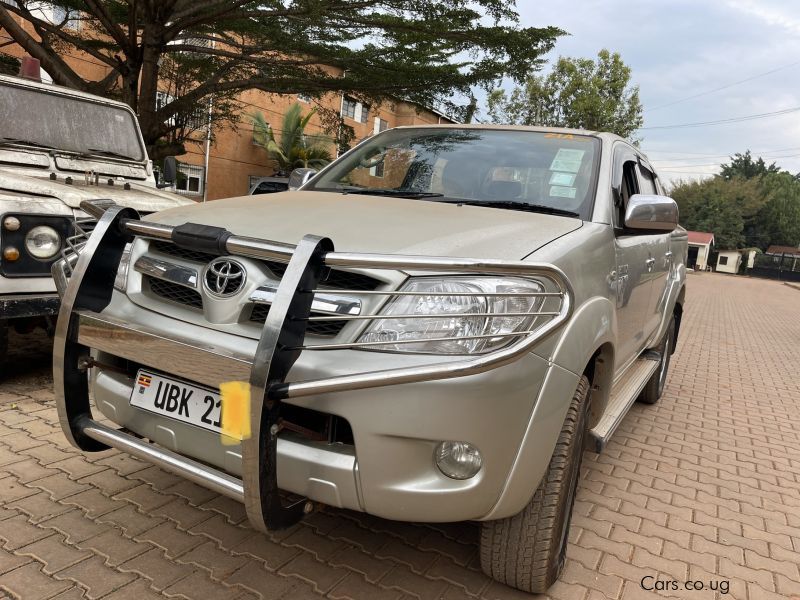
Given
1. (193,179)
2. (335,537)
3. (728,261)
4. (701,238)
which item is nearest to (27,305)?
(335,537)

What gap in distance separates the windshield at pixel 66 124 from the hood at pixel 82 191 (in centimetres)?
39

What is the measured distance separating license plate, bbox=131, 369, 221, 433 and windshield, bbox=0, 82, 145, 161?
318 cm

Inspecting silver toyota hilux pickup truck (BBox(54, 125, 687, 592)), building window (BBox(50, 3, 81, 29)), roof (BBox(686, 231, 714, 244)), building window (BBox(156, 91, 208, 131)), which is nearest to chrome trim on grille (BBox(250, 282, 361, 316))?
silver toyota hilux pickup truck (BBox(54, 125, 687, 592))

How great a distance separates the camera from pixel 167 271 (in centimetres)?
218

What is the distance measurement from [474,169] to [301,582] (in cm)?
203

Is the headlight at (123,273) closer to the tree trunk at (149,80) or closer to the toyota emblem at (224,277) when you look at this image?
the toyota emblem at (224,277)

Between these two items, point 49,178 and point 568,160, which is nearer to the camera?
point 568,160

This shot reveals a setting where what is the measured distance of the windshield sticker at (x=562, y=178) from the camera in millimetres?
2941

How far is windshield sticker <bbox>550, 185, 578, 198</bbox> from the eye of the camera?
9.41 ft

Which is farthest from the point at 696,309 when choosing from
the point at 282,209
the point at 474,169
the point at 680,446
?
the point at 282,209

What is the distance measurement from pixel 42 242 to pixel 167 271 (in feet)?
5.95

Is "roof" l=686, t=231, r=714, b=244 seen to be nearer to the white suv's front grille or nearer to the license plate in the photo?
the white suv's front grille

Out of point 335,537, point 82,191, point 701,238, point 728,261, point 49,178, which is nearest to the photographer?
point 335,537

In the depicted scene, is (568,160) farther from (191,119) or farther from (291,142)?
(291,142)
